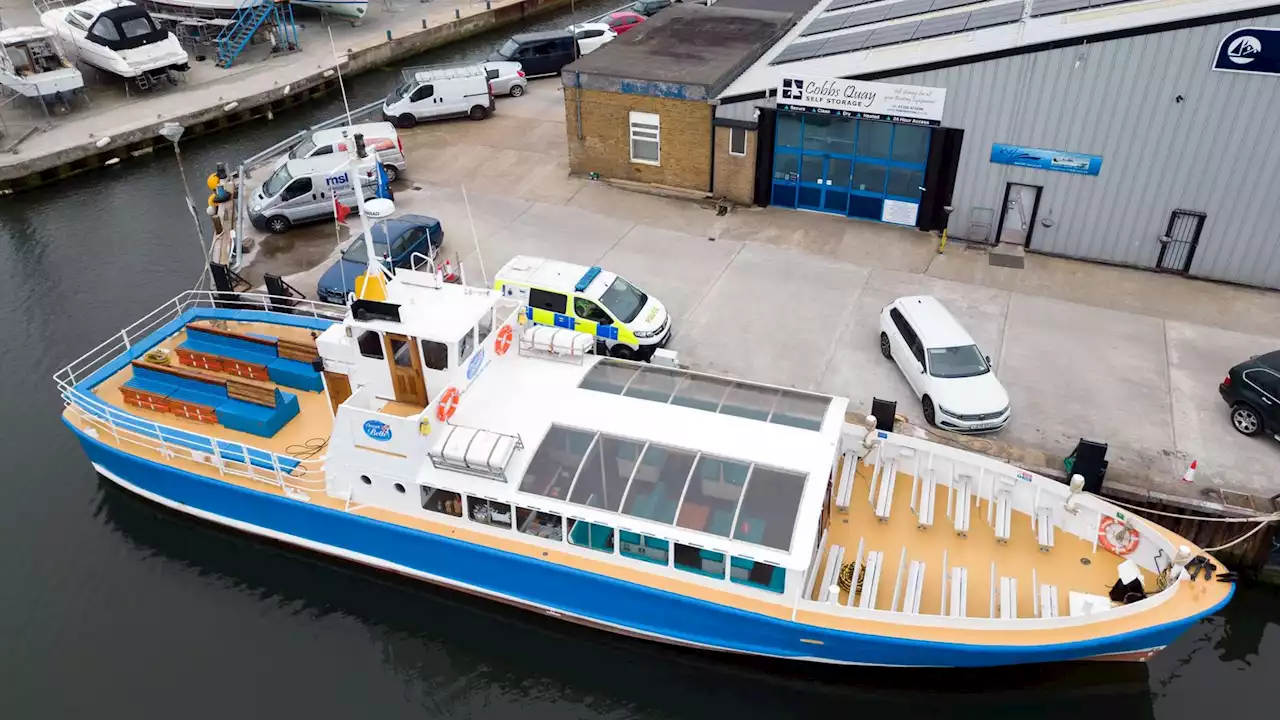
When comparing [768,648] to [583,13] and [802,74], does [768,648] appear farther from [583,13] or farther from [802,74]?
[583,13]

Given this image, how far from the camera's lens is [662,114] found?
26438 mm

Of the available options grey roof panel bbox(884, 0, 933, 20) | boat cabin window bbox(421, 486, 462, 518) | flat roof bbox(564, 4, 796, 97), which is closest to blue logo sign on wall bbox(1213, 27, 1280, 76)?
grey roof panel bbox(884, 0, 933, 20)

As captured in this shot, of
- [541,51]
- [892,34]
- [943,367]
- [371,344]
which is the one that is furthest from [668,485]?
[541,51]

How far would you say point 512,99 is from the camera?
35188mm

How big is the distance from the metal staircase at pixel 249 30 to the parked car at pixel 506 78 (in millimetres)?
11524

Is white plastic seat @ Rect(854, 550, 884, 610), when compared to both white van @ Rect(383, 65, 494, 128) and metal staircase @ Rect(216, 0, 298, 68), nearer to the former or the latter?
white van @ Rect(383, 65, 494, 128)

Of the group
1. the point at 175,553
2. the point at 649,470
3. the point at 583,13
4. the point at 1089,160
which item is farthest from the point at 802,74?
the point at 583,13

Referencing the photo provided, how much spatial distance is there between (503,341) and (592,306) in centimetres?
400

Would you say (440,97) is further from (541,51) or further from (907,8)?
(907,8)

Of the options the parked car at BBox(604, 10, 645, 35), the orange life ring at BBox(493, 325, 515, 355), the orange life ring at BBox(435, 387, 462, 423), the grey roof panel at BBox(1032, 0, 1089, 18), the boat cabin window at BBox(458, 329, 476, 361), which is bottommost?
the orange life ring at BBox(435, 387, 462, 423)

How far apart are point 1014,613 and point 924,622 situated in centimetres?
141

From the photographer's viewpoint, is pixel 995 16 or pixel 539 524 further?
pixel 995 16

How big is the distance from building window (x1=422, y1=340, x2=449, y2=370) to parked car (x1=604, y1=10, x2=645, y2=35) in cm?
2862

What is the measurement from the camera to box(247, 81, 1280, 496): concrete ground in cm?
1819
